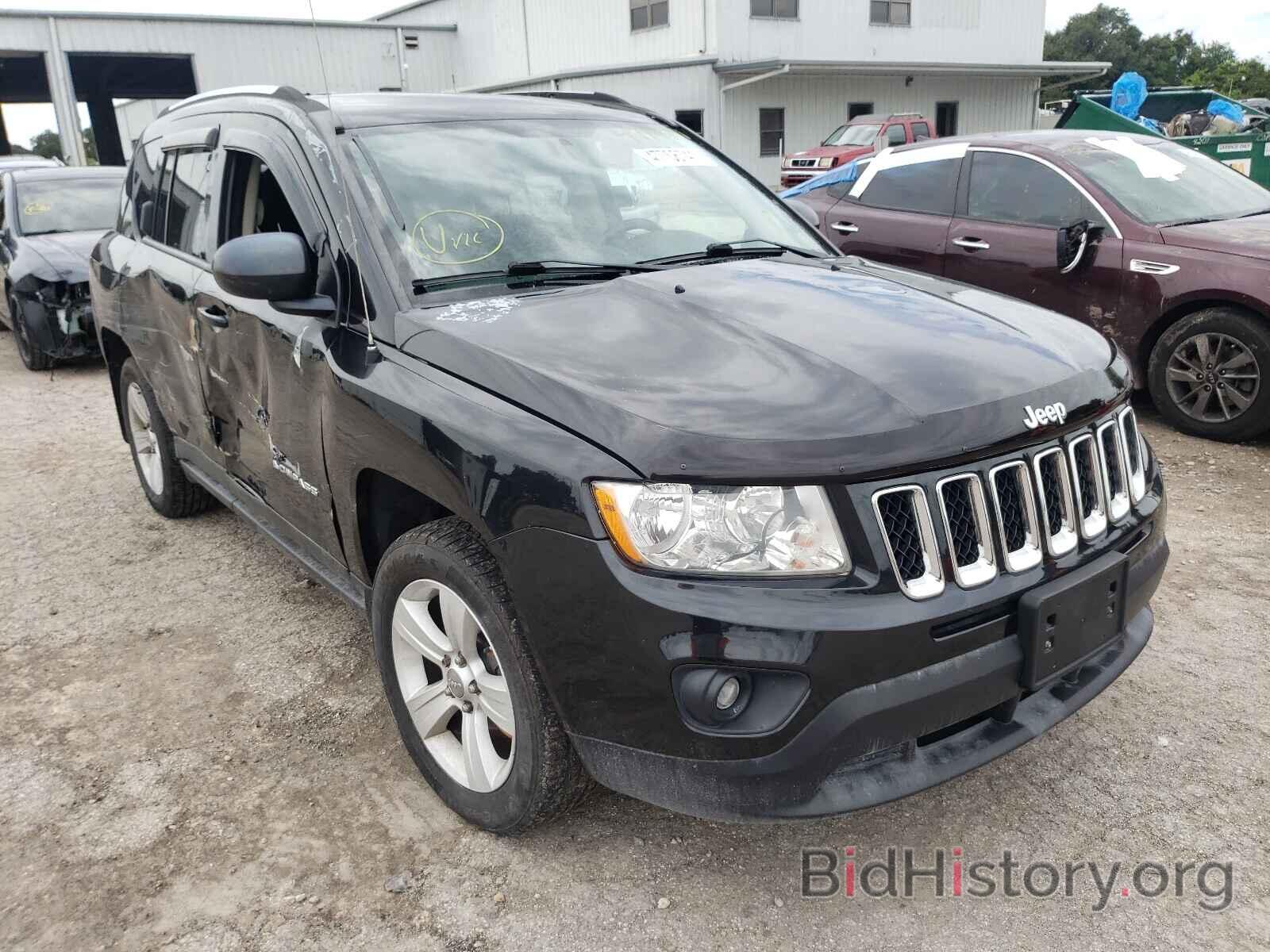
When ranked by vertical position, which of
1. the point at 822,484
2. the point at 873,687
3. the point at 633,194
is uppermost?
the point at 633,194

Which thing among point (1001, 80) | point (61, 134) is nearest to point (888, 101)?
point (1001, 80)

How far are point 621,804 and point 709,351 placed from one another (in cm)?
126

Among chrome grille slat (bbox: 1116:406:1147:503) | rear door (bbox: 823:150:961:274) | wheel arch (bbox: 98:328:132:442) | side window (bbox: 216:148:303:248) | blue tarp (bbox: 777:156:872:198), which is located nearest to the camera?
chrome grille slat (bbox: 1116:406:1147:503)

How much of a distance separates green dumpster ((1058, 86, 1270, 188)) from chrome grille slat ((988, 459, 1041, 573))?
6.77 m

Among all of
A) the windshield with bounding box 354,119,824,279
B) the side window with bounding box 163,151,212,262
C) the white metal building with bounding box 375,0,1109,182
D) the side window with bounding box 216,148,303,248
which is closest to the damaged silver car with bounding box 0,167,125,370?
the side window with bounding box 163,151,212,262

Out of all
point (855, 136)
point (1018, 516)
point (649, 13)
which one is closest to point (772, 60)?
point (649, 13)

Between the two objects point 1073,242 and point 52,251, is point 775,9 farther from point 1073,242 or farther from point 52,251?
point 1073,242

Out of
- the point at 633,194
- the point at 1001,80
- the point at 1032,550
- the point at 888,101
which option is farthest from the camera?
the point at 1001,80

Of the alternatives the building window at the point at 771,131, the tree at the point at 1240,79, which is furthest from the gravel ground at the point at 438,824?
the tree at the point at 1240,79

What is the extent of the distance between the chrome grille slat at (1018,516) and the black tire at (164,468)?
12.2ft

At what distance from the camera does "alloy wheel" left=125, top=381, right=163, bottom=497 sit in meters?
4.78

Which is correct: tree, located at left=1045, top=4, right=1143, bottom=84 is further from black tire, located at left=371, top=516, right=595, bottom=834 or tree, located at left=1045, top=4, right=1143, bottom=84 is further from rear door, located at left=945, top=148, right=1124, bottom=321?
black tire, located at left=371, top=516, right=595, bottom=834

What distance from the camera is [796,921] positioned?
229 cm

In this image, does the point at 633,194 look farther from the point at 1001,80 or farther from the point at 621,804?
the point at 1001,80
